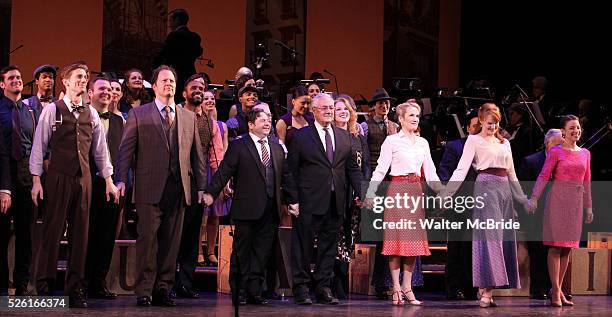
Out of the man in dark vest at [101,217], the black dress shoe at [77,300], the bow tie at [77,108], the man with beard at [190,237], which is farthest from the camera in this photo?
the man with beard at [190,237]

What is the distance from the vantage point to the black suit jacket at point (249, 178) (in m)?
7.90

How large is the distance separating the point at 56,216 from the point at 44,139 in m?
0.56

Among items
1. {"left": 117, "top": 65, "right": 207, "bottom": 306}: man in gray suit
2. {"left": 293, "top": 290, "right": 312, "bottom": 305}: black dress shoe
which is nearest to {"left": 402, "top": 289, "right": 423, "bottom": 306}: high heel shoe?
{"left": 293, "top": 290, "right": 312, "bottom": 305}: black dress shoe

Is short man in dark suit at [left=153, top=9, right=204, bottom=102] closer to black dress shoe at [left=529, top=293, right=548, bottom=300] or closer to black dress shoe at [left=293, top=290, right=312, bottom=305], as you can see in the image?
black dress shoe at [left=293, top=290, right=312, bottom=305]

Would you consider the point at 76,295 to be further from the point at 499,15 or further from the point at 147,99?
the point at 499,15

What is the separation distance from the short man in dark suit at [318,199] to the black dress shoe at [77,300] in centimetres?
173

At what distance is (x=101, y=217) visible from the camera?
26.0 ft

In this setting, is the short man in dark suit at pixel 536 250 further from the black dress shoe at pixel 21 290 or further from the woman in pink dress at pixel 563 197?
the black dress shoe at pixel 21 290

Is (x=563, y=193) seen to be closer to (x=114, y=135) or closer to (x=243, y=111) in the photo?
(x=243, y=111)

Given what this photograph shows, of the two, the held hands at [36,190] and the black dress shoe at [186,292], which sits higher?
the held hands at [36,190]

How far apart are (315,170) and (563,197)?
7.60ft

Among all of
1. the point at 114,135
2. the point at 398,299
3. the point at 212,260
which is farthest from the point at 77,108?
the point at 398,299

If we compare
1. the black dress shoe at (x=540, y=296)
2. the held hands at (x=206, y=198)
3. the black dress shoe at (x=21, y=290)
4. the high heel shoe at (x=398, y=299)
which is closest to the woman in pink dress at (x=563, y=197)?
the black dress shoe at (x=540, y=296)

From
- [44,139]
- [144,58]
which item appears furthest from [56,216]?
[144,58]
